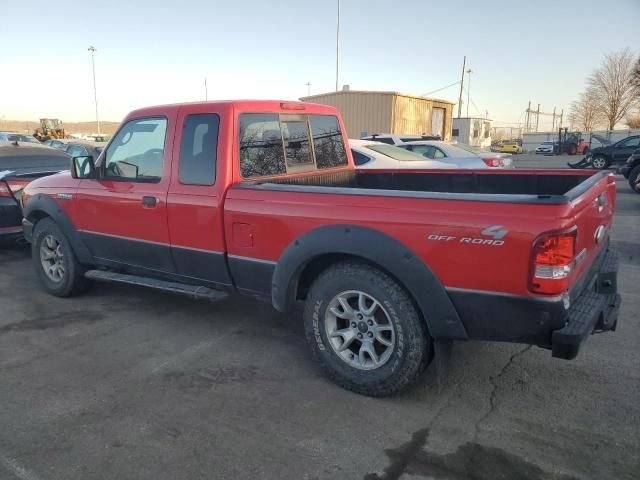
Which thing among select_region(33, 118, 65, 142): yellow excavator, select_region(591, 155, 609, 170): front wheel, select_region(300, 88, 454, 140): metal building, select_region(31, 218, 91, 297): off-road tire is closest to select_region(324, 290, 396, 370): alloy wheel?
select_region(31, 218, 91, 297): off-road tire

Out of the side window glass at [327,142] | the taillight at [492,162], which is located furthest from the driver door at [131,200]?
the taillight at [492,162]

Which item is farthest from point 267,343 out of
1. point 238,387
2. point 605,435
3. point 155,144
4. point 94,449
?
point 605,435

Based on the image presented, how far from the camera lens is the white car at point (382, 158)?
27.6 ft

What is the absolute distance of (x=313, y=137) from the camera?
4660 mm

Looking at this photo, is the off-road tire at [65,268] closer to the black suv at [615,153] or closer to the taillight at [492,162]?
the taillight at [492,162]

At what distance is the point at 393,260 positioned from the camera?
2.93 metres

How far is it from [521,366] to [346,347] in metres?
1.32

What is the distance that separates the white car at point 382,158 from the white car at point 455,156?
1.14 m

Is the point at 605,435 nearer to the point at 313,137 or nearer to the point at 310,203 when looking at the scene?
the point at 310,203

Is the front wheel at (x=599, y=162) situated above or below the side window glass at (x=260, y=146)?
below

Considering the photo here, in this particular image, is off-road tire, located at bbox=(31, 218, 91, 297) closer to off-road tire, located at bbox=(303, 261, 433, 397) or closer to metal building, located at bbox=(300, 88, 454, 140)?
off-road tire, located at bbox=(303, 261, 433, 397)

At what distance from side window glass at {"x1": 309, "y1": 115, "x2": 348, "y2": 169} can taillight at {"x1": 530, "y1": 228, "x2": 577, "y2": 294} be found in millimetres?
2541

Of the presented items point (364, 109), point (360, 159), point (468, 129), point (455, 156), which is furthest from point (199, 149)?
point (468, 129)

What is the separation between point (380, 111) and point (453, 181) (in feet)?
66.7
